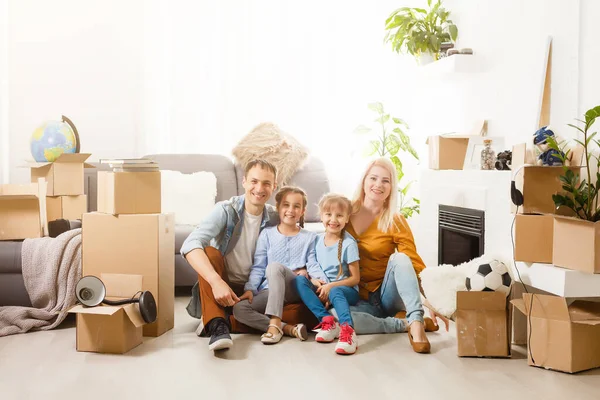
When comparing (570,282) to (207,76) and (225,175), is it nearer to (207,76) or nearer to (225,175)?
(225,175)

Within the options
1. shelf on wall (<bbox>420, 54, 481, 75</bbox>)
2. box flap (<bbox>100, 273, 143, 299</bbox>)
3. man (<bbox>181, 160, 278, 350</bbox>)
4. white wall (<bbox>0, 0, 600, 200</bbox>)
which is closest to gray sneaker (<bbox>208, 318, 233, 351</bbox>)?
man (<bbox>181, 160, 278, 350</bbox>)

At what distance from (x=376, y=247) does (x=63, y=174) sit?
195 centimetres

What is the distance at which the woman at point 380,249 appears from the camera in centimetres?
328

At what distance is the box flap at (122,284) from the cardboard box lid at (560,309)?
5.46 ft

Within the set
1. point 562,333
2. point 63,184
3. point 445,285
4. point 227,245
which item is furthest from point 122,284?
point 562,333

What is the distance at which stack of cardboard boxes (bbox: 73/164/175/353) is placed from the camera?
312 centimetres

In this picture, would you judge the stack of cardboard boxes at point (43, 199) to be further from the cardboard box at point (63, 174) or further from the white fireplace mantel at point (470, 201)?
the white fireplace mantel at point (470, 201)

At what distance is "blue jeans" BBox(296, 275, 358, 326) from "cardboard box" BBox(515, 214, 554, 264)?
799 mm

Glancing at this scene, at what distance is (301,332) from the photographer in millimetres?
3115

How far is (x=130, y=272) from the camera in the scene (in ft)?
10.3

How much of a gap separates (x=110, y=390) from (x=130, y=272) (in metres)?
0.81

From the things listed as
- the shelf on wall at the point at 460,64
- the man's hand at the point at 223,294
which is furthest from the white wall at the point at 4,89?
the shelf on wall at the point at 460,64

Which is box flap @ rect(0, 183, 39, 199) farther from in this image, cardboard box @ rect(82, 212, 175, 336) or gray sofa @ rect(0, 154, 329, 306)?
gray sofa @ rect(0, 154, 329, 306)

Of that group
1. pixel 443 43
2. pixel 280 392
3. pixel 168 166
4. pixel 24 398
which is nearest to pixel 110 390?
pixel 24 398
